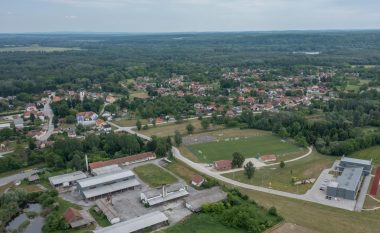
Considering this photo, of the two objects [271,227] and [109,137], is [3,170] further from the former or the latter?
[271,227]

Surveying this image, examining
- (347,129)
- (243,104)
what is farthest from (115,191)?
(243,104)

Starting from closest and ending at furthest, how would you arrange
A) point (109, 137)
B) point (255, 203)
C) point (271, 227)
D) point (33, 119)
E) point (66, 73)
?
point (271, 227)
point (255, 203)
point (109, 137)
point (33, 119)
point (66, 73)

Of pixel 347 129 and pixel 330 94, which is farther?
pixel 330 94

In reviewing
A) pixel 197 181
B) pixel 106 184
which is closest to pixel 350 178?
pixel 197 181

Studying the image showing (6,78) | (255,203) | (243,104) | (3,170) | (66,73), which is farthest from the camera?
Answer: (66,73)

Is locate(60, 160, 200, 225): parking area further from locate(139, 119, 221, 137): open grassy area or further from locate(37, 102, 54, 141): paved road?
locate(37, 102, 54, 141): paved road

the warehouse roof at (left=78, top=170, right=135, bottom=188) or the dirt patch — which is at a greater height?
the warehouse roof at (left=78, top=170, right=135, bottom=188)

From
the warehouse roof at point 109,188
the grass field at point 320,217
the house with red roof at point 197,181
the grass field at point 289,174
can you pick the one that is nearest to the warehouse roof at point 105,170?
the warehouse roof at point 109,188

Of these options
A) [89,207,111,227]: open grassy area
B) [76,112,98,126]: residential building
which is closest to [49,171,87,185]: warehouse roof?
[89,207,111,227]: open grassy area
